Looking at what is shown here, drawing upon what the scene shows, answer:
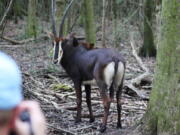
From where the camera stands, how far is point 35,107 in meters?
1.01

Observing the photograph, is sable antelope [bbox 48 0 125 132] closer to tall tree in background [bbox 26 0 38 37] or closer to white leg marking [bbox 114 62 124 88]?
white leg marking [bbox 114 62 124 88]

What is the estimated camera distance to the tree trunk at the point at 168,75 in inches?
215

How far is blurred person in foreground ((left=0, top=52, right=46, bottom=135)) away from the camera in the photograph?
937 millimetres

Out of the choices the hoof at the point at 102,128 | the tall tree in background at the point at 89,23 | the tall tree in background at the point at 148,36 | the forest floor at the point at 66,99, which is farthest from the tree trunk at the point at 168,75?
the tall tree in background at the point at 148,36

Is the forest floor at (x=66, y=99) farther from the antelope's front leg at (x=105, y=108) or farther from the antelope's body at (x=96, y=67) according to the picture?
the antelope's body at (x=96, y=67)

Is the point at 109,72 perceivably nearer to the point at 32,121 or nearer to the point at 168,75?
the point at 168,75

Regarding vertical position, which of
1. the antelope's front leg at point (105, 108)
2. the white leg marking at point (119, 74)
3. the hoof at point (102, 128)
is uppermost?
the white leg marking at point (119, 74)

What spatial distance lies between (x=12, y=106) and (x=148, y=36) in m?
16.2

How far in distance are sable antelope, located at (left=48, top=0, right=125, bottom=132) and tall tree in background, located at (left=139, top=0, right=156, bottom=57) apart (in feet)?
28.1

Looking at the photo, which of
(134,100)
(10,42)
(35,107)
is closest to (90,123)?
(134,100)

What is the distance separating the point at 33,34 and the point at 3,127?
62.2ft

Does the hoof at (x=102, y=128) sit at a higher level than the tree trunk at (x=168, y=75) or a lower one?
lower

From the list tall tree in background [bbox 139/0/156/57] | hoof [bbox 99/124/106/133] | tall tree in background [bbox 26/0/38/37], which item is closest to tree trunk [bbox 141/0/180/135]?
hoof [bbox 99/124/106/133]

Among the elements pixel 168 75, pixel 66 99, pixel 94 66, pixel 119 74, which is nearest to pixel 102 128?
pixel 119 74
